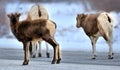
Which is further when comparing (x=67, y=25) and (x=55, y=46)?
(x=67, y=25)

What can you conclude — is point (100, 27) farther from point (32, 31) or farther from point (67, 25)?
point (67, 25)

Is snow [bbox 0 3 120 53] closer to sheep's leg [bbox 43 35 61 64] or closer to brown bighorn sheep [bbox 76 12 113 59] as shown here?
brown bighorn sheep [bbox 76 12 113 59]

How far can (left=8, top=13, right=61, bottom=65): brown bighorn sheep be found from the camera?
17.1 meters

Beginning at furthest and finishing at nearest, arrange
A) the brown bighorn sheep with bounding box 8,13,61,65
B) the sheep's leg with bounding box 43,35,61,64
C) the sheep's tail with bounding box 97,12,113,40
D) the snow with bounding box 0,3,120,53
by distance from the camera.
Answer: the snow with bounding box 0,3,120,53 → the sheep's tail with bounding box 97,12,113,40 → the sheep's leg with bounding box 43,35,61,64 → the brown bighorn sheep with bounding box 8,13,61,65

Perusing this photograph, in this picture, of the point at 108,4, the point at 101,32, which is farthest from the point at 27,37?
the point at 108,4

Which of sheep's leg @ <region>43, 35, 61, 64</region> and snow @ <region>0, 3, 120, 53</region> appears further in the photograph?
snow @ <region>0, 3, 120, 53</region>

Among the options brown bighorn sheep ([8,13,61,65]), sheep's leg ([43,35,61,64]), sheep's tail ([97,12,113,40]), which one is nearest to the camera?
brown bighorn sheep ([8,13,61,65])

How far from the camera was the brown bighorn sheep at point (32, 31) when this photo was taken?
674 inches

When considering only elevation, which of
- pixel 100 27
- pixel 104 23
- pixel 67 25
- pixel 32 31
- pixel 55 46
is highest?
pixel 67 25

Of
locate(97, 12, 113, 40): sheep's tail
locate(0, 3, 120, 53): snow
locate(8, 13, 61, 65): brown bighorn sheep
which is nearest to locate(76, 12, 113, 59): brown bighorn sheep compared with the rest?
locate(97, 12, 113, 40): sheep's tail

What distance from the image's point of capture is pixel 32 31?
56.4ft

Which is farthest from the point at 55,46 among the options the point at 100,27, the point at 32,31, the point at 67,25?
the point at 67,25

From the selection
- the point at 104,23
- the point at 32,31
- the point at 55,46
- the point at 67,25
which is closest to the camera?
the point at 32,31

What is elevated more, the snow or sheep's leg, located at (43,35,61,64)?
the snow
